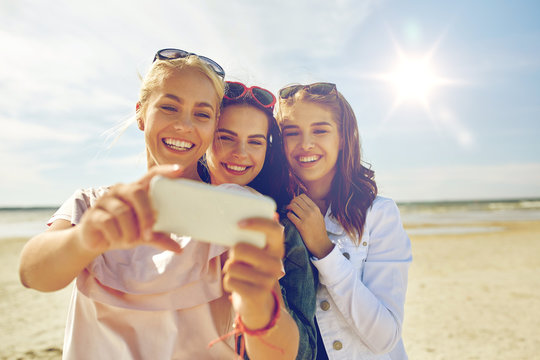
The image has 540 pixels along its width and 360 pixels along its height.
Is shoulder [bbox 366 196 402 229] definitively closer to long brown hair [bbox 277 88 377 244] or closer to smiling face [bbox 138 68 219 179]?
long brown hair [bbox 277 88 377 244]

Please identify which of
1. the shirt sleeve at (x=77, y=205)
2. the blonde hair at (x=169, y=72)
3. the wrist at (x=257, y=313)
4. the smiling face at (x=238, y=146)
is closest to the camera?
the wrist at (x=257, y=313)

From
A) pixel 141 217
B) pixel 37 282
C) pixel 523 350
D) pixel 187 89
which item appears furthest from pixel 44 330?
pixel 523 350

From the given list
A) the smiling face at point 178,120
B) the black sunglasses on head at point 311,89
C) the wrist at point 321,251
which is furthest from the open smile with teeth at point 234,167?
the black sunglasses on head at point 311,89

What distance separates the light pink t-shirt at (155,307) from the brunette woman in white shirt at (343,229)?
2.56 feet

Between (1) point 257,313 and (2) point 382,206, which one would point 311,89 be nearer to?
(2) point 382,206

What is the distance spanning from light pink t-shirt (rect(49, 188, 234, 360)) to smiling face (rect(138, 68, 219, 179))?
1.83ft

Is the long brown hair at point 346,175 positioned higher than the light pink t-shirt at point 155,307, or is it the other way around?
the long brown hair at point 346,175

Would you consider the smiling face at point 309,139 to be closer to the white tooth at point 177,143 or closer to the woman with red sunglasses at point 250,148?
the woman with red sunglasses at point 250,148

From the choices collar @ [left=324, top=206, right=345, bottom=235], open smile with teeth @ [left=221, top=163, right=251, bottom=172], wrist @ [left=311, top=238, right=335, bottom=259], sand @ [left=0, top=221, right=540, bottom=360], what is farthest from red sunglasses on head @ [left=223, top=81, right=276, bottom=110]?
sand @ [left=0, top=221, right=540, bottom=360]

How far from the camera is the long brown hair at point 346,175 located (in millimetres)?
2629

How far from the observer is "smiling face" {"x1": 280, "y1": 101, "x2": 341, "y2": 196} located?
2686 mm

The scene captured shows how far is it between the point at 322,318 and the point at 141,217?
1.65 metres

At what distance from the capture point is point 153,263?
160 centimetres

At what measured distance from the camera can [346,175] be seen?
9.52ft
